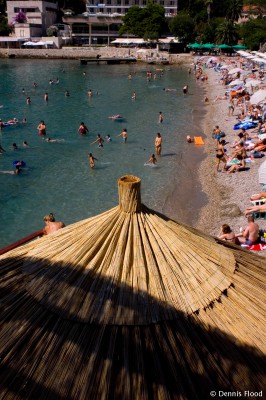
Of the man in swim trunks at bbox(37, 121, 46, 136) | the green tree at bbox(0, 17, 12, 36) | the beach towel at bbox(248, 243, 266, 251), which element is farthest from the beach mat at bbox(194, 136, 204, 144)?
the green tree at bbox(0, 17, 12, 36)

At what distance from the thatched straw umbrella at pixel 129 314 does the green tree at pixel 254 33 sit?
2334 inches

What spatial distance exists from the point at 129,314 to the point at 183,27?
7214cm

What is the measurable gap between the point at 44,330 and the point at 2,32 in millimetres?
83423

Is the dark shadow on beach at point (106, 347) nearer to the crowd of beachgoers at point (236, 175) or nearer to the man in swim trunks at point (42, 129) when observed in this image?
the crowd of beachgoers at point (236, 175)

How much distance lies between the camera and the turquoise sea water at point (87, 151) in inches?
540

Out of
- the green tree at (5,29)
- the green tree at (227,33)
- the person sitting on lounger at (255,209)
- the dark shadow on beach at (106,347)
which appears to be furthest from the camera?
the green tree at (5,29)

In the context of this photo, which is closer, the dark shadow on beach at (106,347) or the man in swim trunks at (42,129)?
the dark shadow on beach at (106,347)

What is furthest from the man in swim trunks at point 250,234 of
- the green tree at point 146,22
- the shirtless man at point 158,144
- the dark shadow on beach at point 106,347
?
the green tree at point 146,22

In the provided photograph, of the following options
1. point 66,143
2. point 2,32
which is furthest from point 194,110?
point 2,32

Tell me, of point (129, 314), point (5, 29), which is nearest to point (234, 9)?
point (5, 29)

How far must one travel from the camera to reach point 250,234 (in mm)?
9242

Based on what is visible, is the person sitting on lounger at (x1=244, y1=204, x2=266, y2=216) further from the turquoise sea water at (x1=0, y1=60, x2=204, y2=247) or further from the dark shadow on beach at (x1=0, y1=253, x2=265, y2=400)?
the dark shadow on beach at (x1=0, y1=253, x2=265, y2=400)

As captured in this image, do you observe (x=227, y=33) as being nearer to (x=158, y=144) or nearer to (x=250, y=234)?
(x=158, y=144)

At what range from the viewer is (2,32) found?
74.9 meters
